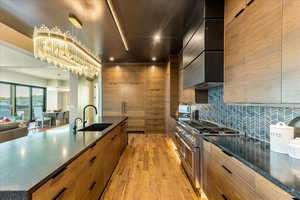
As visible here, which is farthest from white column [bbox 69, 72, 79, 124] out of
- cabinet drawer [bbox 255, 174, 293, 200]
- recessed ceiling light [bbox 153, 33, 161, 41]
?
cabinet drawer [bbox 255, 174, 293, 200]

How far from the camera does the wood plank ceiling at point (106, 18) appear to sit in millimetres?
2566

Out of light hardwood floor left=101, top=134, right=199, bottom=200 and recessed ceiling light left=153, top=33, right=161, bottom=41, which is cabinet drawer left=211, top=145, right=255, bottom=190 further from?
recessed ceiling light left=153, top=33, right=161, bottom=41

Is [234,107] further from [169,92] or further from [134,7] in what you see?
[169,92]

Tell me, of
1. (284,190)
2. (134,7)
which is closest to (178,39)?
(134,7)

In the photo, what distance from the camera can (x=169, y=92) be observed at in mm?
5422

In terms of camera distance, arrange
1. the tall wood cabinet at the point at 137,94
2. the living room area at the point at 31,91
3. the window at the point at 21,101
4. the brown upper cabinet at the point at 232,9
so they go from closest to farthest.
→ the brown upper cabinet at the point at 232,9 < the living room area at the point at 31,91 < the tall wood cabinet at the point at 137,94 < the window at the point at 21,101

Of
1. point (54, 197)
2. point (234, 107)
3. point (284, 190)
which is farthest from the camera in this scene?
point (234, 107)

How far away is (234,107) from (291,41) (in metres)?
1.42

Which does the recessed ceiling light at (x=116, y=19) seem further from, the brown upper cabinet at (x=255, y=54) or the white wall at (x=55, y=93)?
the white wall at (x=55, y=93)

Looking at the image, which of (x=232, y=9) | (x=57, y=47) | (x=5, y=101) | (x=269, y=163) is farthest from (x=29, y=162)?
(x=5, y=101)

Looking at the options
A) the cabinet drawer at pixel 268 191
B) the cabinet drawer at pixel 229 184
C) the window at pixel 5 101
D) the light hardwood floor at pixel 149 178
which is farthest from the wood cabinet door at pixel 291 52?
the window at pixel 5 101

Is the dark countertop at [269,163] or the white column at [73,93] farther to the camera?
the white column at [73,93]

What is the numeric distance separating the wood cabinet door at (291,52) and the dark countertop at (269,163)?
0.45m

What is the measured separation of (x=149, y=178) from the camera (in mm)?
2713
